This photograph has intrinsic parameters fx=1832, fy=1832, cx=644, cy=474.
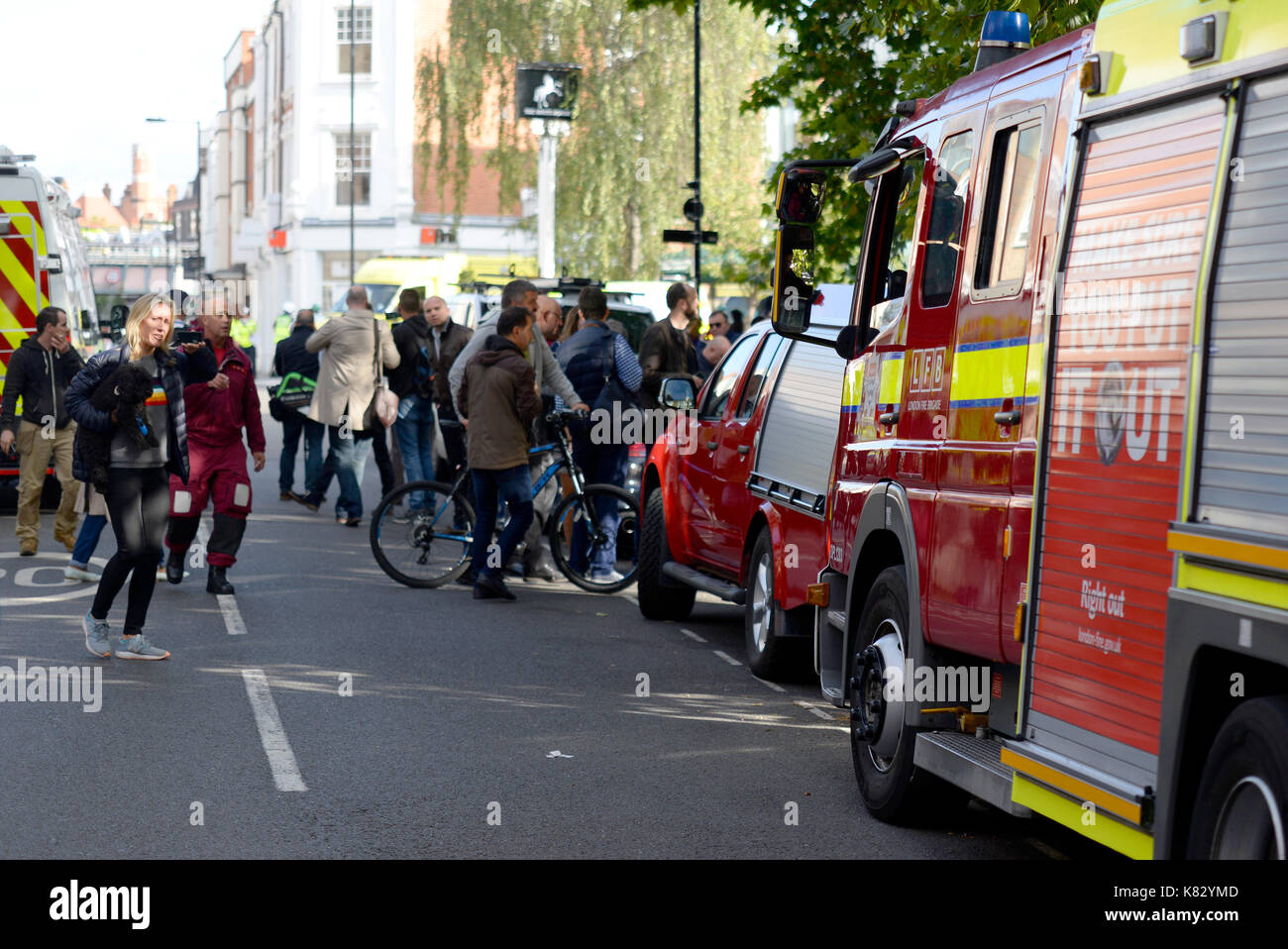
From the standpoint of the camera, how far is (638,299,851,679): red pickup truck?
9133mm

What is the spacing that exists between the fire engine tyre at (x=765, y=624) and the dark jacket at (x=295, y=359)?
8.66 meters

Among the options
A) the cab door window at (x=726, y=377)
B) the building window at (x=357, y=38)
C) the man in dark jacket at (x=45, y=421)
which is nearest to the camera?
the cab door window at (x=726, y=377)

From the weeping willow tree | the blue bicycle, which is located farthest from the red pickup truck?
the weeping willow tree

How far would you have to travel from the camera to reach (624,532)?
13.8m

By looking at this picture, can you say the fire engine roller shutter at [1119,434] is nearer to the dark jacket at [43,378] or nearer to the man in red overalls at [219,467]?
the man in red overalls at [219,467]

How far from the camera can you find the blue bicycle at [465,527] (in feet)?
42.7

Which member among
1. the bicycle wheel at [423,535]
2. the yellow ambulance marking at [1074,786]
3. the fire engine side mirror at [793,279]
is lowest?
the bicycle wheel at [423,535]

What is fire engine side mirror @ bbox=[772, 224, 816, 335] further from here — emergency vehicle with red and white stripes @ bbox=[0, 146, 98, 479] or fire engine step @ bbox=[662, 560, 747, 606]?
emergency vehicle with red and white stripes @ bbox=[0, 146, 98, 479]

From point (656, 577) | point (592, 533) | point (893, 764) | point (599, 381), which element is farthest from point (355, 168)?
point (893, 764)

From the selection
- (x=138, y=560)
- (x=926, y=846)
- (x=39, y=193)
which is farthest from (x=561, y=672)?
(x=39, y=193)

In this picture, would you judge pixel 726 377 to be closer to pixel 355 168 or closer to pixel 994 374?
pixel 994 374

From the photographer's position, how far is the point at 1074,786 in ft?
16.2

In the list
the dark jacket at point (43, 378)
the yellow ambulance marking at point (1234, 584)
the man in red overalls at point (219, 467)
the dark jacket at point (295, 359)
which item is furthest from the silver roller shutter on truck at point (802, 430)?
the dark jacket at point (295, 359)
